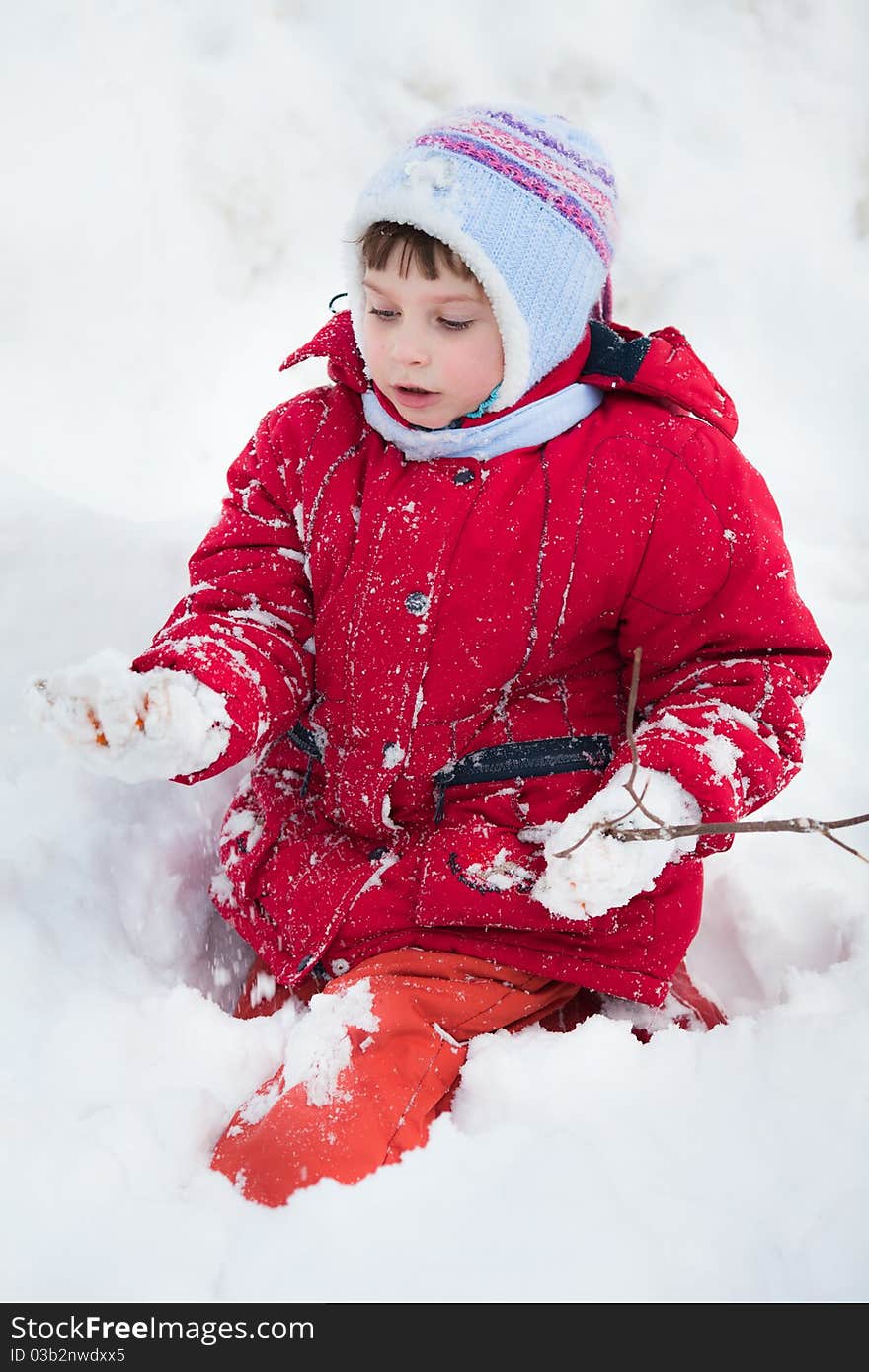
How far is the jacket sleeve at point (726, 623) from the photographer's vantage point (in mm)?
1297

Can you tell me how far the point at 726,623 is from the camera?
1.34 m

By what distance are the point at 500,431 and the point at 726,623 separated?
35 centimetres

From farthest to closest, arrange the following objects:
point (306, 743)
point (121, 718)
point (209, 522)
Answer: point (209, 522) < point (306, 743) < point (121, 718)

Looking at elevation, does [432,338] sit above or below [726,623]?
above

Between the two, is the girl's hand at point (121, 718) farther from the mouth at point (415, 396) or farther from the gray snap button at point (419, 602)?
the mouth at point (415, 396)

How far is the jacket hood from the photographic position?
4.43 feet

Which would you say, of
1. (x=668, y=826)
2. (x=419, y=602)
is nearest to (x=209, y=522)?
(x=419, y=602)

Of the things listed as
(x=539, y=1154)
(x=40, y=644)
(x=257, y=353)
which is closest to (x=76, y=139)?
(x=257, y=353)

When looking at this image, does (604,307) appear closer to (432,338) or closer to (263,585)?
(432,338)

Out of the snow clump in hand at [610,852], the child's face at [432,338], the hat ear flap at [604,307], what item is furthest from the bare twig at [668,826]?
the hat ear flap at [604,307]

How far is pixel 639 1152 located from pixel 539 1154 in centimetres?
10

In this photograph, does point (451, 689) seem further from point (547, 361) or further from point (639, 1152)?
point (639, 1152)

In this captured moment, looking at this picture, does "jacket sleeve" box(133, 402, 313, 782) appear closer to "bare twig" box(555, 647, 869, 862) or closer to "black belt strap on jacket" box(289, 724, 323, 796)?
"black belt strap on jacket" box(289, 724, 323, 796)

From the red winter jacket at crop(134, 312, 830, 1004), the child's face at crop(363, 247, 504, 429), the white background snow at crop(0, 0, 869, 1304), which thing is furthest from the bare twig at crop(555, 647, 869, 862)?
the child's face at crop(363, 247, 504, 429)
